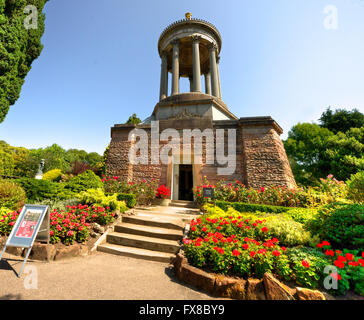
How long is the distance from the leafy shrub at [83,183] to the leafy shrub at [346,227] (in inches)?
360

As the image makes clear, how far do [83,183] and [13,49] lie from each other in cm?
1323

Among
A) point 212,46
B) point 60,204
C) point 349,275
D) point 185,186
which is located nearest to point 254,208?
point 349,275

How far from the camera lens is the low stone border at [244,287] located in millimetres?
2492

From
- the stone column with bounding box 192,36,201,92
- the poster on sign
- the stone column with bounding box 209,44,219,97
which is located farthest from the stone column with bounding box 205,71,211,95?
the poster on sign

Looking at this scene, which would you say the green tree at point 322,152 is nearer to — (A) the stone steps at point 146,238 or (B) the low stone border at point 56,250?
(A) the stone steps at point 146,238

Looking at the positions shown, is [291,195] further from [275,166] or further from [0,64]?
Answer: [0,64]

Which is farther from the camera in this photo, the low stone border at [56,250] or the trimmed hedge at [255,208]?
the trimmed hedge at [255,208]

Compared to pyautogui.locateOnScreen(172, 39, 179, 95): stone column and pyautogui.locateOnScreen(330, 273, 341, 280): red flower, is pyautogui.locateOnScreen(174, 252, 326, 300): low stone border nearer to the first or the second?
pyautogui.locateOnScreen(330, 273, 341, 280): red flower

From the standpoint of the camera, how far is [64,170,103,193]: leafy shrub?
26.2ft

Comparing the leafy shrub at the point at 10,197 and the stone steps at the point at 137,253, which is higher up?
the leafy shrub at the point at 10,197

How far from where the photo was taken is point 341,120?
22109mm

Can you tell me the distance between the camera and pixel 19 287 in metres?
2.82

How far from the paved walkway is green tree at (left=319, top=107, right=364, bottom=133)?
28.6m

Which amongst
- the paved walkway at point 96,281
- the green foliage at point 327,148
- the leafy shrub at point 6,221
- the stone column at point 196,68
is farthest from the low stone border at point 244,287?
the green foliage at point 327,148
